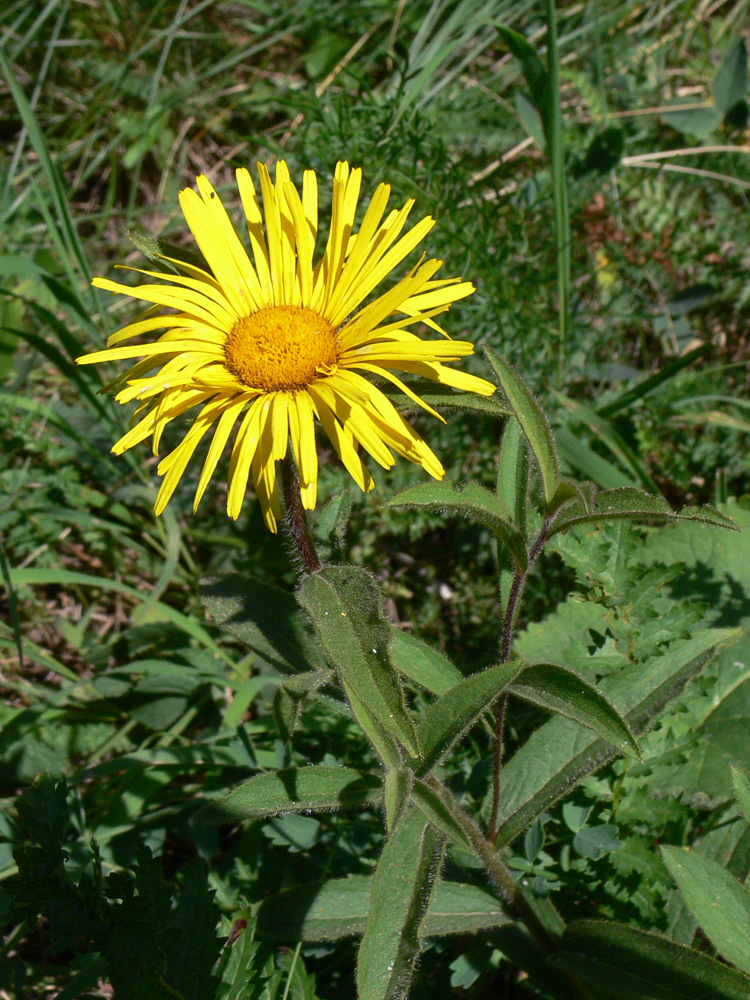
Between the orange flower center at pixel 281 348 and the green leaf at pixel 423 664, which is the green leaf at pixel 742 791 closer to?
the green leaf at pixel 423 664

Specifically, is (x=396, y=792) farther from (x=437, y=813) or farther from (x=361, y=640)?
(x=361, y=640)

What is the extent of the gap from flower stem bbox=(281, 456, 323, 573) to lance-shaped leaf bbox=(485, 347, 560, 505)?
1.58 feet

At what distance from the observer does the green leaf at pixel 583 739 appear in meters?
1.83

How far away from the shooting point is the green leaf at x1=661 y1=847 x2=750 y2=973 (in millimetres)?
1602

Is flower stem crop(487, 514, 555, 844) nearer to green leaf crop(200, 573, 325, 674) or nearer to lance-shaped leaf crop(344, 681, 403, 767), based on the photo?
lance-shaped leaf crop(344, 681, 403, 767)

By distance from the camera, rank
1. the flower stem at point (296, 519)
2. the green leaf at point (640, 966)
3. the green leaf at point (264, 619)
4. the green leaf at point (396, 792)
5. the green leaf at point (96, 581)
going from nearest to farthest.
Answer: the green leaf at point (396, 792), the green leaf at point (640, 966), the flower stem at point (296, 519), the green leaf at point (264, 619), the green leaf at point (96, 581)

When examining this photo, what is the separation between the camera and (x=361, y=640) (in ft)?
4.96

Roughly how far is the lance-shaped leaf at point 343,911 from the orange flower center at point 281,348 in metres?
1.26

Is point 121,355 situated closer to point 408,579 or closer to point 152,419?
point 152,419

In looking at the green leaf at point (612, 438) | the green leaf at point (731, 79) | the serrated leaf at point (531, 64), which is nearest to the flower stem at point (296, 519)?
the green leaf at point (612, 438)

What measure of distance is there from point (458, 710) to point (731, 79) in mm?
3608

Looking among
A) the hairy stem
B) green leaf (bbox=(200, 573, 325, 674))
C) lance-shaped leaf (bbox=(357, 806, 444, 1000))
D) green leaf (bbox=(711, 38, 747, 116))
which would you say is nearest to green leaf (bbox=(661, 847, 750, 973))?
the hairy stem

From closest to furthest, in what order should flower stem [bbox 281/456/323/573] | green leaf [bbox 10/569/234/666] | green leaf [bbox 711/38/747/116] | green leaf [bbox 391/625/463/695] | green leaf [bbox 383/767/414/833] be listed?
green leaf [bbox 383/767/414/833]
flower stem [bbox 281/456/323/573]
green leaf [bbox 391/625/463/695]
green leaf [bbox 10/569/234/666]
green leaf [bbox 711/38/747/116]

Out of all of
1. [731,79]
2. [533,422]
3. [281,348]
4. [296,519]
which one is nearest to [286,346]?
[281,348]
